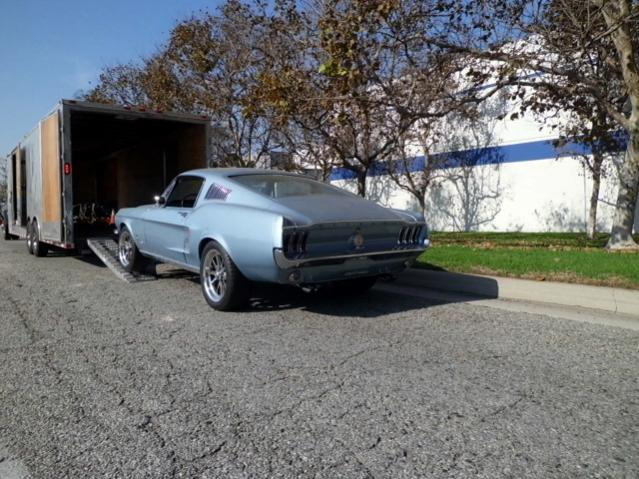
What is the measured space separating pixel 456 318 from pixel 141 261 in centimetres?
487

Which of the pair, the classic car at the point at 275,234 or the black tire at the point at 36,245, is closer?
the classic car at the point at 275,234

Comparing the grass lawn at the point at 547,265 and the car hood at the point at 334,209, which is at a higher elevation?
the car hood at the point at 334,209

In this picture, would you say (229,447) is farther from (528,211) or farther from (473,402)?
(528,211)

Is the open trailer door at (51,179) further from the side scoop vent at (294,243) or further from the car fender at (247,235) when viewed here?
the side scoop vent at (294,243)

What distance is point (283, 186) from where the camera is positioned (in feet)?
22.0

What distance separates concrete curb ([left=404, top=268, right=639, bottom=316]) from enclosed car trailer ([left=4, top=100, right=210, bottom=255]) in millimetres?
5330

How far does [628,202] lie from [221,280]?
8.24m

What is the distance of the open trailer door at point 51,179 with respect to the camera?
9.45 metres

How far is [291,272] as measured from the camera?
5.41 m

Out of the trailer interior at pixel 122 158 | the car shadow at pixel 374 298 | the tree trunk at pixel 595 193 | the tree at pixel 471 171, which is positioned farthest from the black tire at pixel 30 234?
the tree trunk at pixel 595 193

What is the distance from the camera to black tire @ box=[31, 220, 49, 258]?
12022 mm

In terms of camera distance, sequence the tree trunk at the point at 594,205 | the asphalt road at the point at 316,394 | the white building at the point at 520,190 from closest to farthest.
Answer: the asphalt road at the point at 316,394 → the tree trunk at the point at 594,205 → the white building at the point at 520,190

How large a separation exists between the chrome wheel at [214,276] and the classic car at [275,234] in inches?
0.4

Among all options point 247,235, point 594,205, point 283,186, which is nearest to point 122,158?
point 283,186
